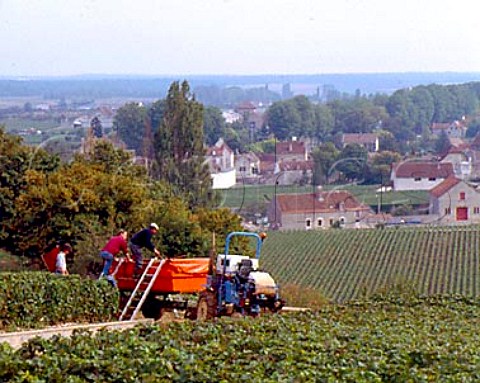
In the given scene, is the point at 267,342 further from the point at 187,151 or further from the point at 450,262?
the point at 187,151

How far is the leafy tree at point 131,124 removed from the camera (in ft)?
190

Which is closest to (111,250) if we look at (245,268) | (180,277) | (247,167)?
(180,277)

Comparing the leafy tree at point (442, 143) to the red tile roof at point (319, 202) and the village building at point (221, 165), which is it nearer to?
the village building at point (221, 165)

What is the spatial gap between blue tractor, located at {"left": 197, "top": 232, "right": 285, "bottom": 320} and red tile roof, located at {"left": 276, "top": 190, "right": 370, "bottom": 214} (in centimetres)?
3306

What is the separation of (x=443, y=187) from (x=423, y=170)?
6.82 metres

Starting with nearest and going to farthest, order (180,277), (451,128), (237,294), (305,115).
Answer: (237,294) → (180,277) → (305,115) → (451,128)

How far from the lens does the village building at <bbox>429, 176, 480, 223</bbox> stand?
53844 mm

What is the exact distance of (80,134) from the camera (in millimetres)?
52125

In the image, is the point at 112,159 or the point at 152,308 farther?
the point at 112,159

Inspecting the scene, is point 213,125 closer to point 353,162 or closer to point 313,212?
point 353,162

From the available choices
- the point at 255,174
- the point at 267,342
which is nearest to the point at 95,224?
the point at 267,342

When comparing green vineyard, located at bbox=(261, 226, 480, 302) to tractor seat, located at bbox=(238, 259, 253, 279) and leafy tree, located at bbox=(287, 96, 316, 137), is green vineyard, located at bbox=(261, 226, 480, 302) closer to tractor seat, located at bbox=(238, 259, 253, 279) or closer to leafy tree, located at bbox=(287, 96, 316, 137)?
tractor seat, located at bbox=(238, 259, 253, 279)

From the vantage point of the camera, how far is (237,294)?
1791 centimetres

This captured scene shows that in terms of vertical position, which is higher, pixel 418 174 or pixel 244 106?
pixel 244 106
